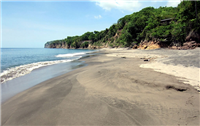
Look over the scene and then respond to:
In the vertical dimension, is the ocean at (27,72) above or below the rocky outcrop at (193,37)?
below

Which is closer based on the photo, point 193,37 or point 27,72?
point 27,72

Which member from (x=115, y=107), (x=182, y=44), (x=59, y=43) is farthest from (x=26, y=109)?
(x=59, y=43)

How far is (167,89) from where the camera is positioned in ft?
12.4

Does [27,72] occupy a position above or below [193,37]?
below

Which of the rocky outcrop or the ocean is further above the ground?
the rocky outcrop

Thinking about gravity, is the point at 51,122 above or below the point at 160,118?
below

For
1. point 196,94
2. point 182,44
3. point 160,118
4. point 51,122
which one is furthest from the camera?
point 182,44

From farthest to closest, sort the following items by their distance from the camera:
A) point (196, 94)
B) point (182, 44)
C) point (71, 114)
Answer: point (182, 44), point (196, 94), point (71, 114)

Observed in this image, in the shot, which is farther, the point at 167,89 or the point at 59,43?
the point at 59,43

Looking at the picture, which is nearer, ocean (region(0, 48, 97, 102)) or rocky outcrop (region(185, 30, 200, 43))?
ocean (region(0, 48, 97, 102))

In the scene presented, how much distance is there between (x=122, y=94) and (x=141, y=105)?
86cm

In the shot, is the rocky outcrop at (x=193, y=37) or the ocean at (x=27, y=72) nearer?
the ocean at (x=27, y=72)

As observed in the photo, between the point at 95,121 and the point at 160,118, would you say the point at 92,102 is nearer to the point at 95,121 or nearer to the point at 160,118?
the point at 95,121

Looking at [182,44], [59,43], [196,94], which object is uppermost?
[59,43]
